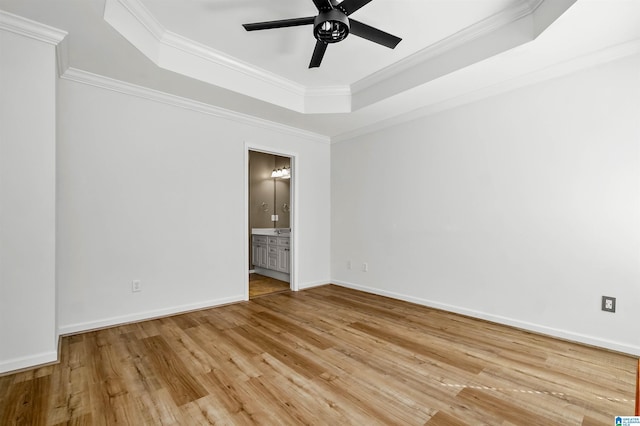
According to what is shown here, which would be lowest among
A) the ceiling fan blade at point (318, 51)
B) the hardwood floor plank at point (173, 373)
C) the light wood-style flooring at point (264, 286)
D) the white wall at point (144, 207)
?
the light wood-style flooring at point (264, 286)

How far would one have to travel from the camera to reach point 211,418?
1661 millimetres

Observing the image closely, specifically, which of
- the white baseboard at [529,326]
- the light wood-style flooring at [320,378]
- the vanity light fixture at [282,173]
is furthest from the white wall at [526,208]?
the vanity light fixture at [282,173]

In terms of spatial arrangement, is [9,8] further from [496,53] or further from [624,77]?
[624,77]

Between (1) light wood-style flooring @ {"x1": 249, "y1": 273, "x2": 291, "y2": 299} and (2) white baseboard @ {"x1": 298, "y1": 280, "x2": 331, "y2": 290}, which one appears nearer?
(1) light wood-style flooring @ {"x1": 249, "y1": 273, "x2": 291, "y2": 299}

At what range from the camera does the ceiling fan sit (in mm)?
2035

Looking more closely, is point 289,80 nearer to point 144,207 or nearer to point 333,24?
point 333,24

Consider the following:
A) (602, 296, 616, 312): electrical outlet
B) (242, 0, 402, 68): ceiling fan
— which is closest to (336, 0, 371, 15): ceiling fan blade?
(242, 0, 402, 68): ceiling fan

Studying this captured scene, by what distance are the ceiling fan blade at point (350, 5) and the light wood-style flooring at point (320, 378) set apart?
2596 mm

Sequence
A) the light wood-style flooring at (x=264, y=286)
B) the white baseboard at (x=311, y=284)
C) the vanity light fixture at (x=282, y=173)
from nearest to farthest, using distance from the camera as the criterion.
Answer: the light wood-style flooring at (x=264, y=286)
the white baseboard at (x=311, y=284)
the vanity light fixture at (x=282, y=173)

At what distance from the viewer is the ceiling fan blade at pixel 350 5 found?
2.00 meters

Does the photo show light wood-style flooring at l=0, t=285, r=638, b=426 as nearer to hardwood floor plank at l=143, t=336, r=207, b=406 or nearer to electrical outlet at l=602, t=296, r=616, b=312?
hardwood floor plank at l=143, t=336, r=207, b=406

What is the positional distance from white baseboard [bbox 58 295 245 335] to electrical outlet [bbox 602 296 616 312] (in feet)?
12.6

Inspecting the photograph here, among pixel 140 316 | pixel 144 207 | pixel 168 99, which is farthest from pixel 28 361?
pixel 168 99

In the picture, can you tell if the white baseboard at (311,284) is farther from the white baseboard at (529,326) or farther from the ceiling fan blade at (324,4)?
the ceiling fan blade at (324,4)
